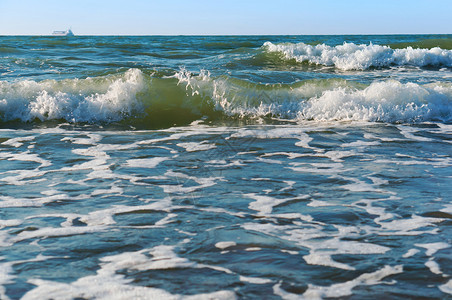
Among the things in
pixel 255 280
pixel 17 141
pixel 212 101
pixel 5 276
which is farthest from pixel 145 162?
pixel 212 101

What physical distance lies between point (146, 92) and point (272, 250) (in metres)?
6.04

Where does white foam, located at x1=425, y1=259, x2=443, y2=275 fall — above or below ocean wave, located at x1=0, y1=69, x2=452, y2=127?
below

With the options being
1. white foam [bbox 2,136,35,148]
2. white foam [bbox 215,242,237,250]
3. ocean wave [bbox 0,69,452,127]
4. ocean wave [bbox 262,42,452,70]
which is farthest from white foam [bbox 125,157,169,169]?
ocean wave [bbox 262,42,452,70]

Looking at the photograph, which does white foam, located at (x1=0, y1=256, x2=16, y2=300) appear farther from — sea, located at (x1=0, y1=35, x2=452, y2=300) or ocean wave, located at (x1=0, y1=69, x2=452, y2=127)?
ocean wave, located at (x1=0, y1=69, x2=452, y2=127)

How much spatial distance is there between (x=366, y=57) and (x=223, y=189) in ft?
38.2

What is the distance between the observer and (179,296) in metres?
2.27

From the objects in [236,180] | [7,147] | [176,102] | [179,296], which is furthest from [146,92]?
[179,296]

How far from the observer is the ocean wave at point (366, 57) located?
1443 cm

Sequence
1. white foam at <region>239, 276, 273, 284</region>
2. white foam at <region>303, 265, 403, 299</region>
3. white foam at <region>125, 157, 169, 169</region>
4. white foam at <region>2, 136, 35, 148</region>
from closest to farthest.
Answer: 1. white foam at <region>303, 265, 403, 299</region>
2. white foam at <region>239, 276, 273, 284</region>
3. white foam at <region>125, 157, 169, 169</region>
4. white foam at <region>2, 136, 35, 148</region>

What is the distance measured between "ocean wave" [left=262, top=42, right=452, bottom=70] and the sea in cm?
600

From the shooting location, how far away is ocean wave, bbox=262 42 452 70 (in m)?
14.4

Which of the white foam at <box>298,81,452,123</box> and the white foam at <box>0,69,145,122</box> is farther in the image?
the white foam at <box>0,69,145,122</box>

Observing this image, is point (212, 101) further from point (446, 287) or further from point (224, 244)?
point (446, 287)

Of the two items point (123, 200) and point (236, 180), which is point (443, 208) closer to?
point (236, 180)
